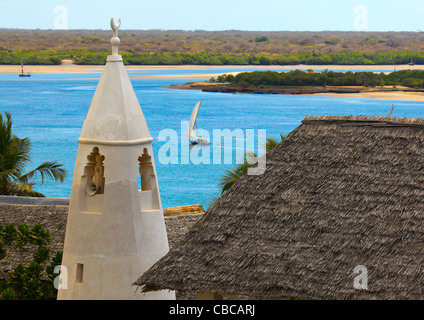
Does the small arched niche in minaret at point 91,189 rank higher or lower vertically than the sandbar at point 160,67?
higher

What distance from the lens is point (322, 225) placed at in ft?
37.3

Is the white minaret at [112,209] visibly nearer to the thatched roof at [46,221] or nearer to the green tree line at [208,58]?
the thatched roof at [46,221]

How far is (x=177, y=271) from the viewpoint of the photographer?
11.3m

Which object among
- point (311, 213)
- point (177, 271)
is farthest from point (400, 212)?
point (177, 271)

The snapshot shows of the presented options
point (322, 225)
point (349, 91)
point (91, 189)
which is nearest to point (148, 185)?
point (91, 189)

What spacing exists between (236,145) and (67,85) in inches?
3132

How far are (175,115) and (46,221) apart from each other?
74.3m

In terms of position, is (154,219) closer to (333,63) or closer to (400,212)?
(400,212)

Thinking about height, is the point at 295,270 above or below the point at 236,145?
above

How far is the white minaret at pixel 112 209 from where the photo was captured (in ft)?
41.1

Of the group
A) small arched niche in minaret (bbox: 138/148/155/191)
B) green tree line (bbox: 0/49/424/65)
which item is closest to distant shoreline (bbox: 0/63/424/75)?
green tree line (bbox: 0/49/424/65)

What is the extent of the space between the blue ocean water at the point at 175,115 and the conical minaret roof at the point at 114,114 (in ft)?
133

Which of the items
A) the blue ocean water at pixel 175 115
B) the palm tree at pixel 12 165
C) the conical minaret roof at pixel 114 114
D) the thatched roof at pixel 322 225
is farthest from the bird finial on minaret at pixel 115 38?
the blue ocean water at pixel 175 115

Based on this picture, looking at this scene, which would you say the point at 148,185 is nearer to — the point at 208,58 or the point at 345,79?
the point at 345,79
